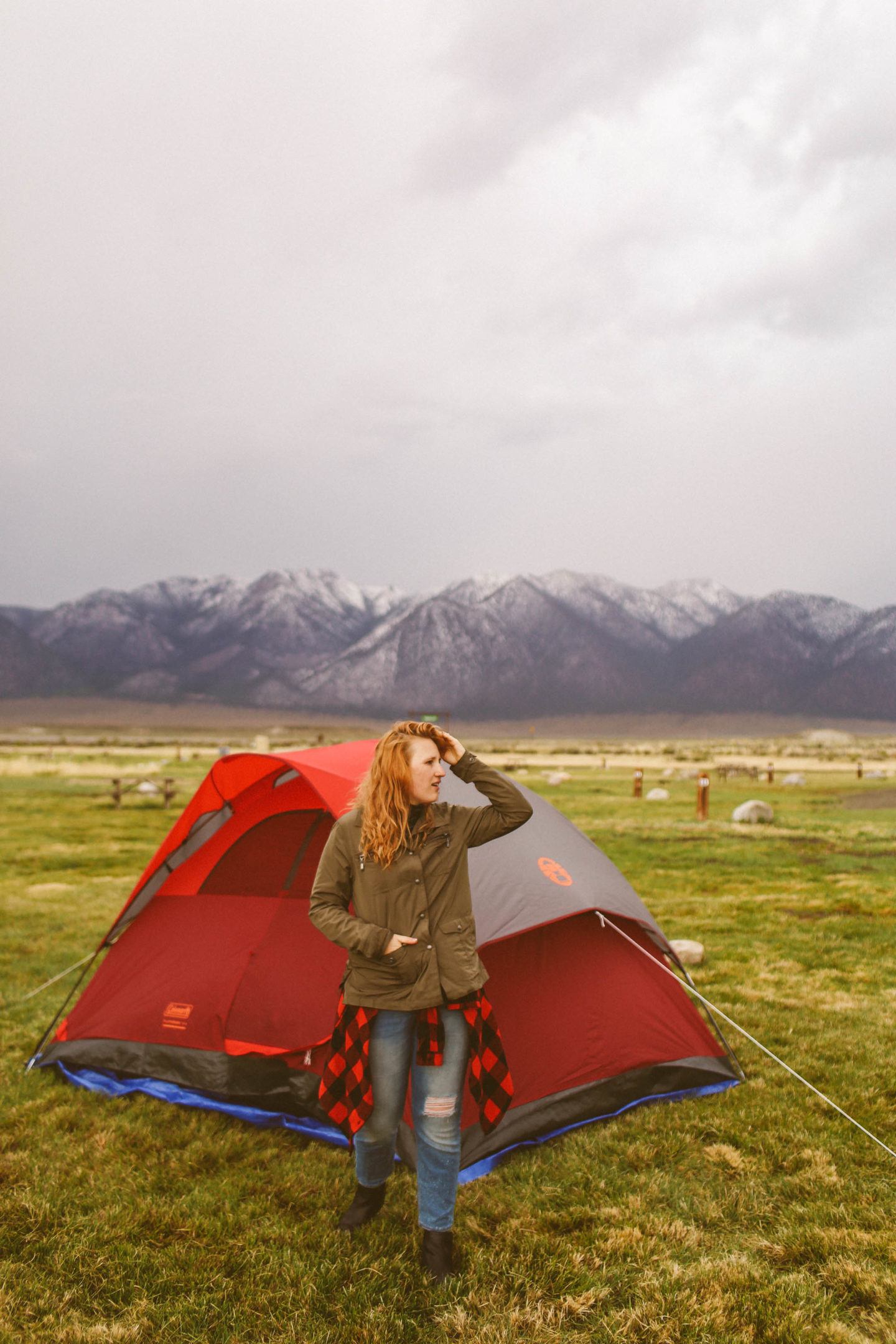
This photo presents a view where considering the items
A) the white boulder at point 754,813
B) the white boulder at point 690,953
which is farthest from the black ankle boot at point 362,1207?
the white boulder at point 754,813

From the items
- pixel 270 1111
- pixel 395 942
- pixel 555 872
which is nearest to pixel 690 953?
pixel 555 872

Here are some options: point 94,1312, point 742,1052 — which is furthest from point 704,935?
point 94,1312

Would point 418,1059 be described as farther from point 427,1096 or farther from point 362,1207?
point 362,1207

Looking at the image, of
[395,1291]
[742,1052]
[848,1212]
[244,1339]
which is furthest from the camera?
[742,1052]

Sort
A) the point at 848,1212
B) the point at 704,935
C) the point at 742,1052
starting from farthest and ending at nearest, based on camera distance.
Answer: the point at 704,935 → the point at 742,1052 → the point at 848,1212

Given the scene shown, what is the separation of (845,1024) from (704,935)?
11.3 ft

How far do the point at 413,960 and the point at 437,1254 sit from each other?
1.59 metres

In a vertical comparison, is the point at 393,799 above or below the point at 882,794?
above

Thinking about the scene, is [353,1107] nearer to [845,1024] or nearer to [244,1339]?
[244,1339]

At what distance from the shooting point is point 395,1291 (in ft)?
13.1

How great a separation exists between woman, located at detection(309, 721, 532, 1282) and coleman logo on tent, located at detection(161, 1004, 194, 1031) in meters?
2.42

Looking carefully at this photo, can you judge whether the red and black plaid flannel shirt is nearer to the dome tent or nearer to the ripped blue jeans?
the ripped blue jeans

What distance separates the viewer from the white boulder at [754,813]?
73.9 feet

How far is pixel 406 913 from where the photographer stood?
4008 mm
